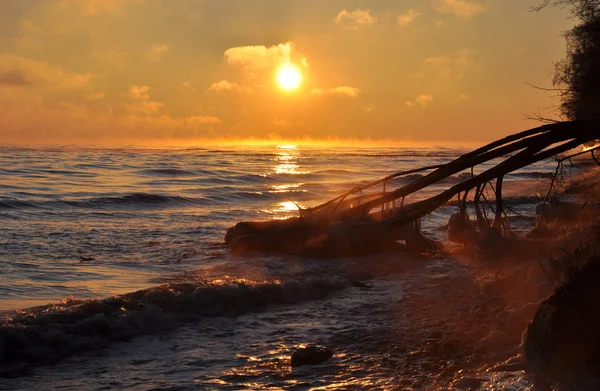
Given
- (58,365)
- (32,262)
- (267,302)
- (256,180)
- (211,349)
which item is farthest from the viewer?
(256,180)

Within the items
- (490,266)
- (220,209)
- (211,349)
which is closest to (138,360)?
(211,349)

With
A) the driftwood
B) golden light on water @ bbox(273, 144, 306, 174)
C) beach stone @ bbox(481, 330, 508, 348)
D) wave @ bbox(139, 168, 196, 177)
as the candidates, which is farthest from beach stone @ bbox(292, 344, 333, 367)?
golden light on water @ bbox(273, 144, 306, 174)

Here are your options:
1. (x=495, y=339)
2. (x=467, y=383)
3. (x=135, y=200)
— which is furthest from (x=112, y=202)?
(x=467, y=383)

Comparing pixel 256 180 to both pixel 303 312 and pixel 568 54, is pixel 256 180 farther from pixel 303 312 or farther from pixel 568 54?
pixel 303 312

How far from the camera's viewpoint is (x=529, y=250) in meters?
9.74

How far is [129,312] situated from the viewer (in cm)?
668

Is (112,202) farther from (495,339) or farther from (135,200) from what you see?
(495,339)

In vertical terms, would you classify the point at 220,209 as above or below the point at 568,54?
below

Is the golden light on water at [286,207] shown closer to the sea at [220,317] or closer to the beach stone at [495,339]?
the sea at [220,317]

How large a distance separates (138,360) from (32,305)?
9.35ft

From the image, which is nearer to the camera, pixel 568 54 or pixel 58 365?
pixel 58 365

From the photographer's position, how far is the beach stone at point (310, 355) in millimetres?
5332

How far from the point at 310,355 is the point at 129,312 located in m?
2.32

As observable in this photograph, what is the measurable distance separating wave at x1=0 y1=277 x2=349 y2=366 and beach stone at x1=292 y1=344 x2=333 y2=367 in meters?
1.87
